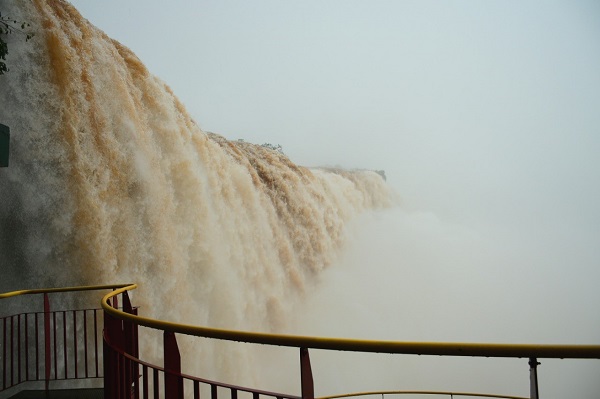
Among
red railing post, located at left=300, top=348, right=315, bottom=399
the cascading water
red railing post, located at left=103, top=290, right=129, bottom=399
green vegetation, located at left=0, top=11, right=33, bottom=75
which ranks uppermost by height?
green vegetation, located at left=0, top=11, right=33, bottom=75

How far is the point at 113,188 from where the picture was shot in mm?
8406

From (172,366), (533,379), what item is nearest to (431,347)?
(533,379)

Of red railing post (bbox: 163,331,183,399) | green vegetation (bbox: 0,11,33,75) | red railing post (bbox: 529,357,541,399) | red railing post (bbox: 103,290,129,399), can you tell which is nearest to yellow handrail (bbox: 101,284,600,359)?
red railing post (bbox: 529,357,541,399)

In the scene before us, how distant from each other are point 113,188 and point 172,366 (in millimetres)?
6797

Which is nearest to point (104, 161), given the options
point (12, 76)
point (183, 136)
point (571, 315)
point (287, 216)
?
point (12, 76)

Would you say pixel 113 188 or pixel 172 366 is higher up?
pixel 113 188

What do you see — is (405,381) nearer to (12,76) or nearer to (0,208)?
(0,208)

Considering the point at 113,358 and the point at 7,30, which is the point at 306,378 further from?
the point at 7,30

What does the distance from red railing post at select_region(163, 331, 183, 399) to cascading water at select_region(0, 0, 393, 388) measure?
6.02m

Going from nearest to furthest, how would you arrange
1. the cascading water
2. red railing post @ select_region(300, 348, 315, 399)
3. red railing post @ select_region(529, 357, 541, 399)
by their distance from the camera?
red railing post @ select_region(529, 357, 541, 399) → red railing post @ select_region(300, 348, 315, 399) → the cascading water

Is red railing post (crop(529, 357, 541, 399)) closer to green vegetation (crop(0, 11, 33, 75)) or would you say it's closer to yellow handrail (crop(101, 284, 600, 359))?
yellow handrail (crop(101, 284, 600, 359))

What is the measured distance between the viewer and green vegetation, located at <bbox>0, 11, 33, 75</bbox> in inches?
284

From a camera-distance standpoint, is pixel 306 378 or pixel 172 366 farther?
pixel 172 366

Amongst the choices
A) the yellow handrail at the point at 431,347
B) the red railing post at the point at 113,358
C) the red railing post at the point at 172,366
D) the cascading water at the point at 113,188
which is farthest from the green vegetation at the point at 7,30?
the yellow handrail at the point at 431,347
